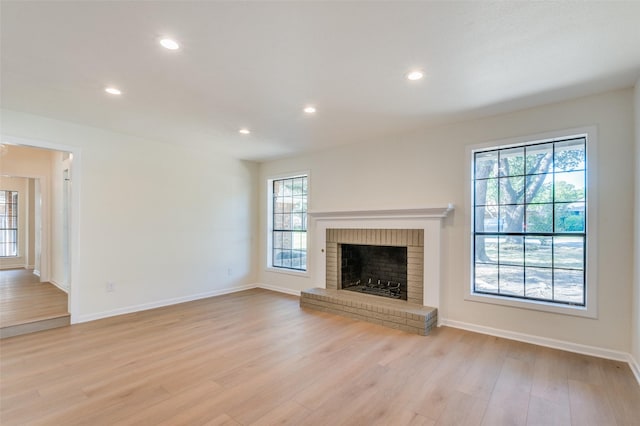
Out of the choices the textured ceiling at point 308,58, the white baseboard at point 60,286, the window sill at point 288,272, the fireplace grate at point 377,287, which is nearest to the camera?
the textured ceiling at point 308,58

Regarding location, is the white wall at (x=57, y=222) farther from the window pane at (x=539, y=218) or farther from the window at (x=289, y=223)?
the window pane at (x=539, y=218)

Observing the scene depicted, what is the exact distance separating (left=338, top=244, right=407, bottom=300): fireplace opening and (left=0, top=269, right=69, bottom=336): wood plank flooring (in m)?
3.92

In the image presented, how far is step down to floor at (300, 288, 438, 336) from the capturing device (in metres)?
3.69

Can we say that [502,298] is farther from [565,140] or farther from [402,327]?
[565,140]

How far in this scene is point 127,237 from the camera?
456 cm

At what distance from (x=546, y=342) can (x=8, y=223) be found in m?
11.6

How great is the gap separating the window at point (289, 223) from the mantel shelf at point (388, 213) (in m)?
0.65

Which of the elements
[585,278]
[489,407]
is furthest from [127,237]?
[585,278]

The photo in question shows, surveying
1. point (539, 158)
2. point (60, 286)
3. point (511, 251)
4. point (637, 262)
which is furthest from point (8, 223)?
point (637, 262)

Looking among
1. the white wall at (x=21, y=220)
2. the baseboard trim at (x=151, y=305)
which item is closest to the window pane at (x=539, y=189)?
the baseboard trim at (x=151, y=305)

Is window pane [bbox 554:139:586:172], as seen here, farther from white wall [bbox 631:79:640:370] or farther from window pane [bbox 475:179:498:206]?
window pane [bbox 475:179:498:206]

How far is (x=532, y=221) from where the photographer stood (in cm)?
349

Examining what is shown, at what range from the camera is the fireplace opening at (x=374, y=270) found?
4.71 m

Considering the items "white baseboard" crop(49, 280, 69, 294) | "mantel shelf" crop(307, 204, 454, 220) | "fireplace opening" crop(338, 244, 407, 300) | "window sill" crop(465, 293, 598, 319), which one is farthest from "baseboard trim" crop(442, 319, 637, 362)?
"white baseboard" crop(49, 280, 69, 294)
